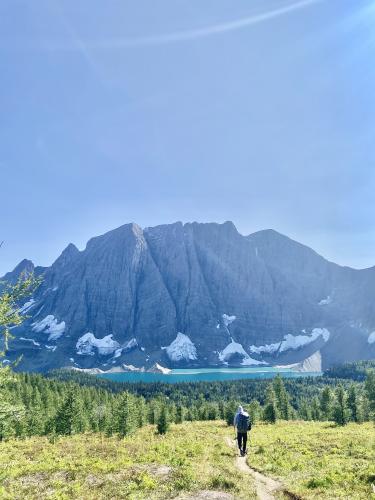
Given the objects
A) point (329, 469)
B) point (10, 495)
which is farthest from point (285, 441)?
point (10, 495)

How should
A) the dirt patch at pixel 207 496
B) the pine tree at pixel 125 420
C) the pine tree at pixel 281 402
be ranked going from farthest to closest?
the pine tree at pixel 281 402 → the pine tree at pixel 125 420 → the dirt patch at pixel 207 496

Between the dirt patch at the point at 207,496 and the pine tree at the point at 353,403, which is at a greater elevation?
the dirt patch at the point at 207,496

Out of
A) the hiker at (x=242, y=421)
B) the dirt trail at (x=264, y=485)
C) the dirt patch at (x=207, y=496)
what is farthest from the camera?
the hiker at (x=242, y=421)

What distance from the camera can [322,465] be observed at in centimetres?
2306

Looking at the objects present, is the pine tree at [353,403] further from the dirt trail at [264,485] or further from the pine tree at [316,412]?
the dirt trail at [264,485]

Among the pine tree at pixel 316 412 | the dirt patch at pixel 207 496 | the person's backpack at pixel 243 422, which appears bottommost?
the pine tree at pixel 316 412

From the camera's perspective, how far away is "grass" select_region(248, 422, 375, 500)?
1750 cm

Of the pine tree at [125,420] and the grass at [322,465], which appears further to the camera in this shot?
the pine tree at [125,420]

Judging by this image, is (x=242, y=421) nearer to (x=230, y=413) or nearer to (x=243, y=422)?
(x=243, y=422)

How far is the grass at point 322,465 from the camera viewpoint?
57.4 feet

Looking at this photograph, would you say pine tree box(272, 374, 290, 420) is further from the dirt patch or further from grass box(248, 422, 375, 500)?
the dirt patch

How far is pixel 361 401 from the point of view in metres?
103

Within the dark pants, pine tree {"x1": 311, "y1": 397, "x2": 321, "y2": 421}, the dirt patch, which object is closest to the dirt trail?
the dirt patch

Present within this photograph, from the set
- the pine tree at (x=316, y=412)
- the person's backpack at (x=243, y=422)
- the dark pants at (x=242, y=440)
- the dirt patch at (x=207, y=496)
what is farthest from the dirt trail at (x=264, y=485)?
the pine tree at (x=316, y=412)
